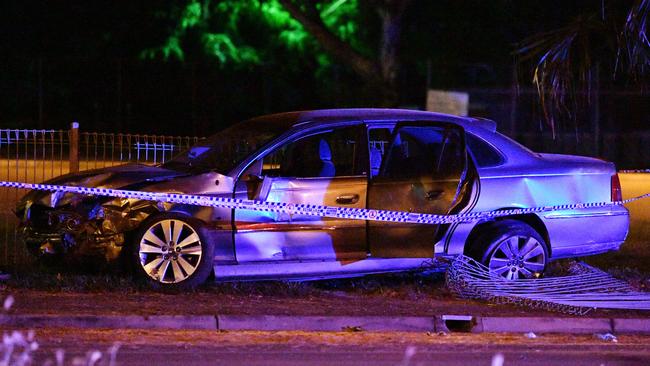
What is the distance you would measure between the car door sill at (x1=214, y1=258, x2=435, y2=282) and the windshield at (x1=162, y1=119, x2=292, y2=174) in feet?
2.82

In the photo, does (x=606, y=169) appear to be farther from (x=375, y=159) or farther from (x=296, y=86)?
(x=296, y=86)

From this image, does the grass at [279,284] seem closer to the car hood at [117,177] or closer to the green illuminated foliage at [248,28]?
the car hood at [117,177]

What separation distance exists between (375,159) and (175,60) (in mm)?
18854

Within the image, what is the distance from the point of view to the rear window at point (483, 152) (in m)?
9.74

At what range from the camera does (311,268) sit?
9359 mm

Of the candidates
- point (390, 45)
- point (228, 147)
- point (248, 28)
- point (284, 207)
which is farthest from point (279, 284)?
point (248, 28)

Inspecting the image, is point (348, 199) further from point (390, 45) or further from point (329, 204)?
point (390, 45)

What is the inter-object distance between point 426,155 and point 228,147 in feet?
5.90

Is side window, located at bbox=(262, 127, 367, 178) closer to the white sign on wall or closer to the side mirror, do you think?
the side mirror

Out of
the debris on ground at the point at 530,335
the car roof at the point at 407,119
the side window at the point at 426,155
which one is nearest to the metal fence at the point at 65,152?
the car roof at the point at 407,119

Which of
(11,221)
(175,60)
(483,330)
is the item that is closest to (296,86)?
(175,60)

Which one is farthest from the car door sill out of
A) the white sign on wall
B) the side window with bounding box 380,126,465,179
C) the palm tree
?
the white sign on wall

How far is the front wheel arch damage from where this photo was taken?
9695 millimetres

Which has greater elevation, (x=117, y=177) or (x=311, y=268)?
(x=117, y=177)
